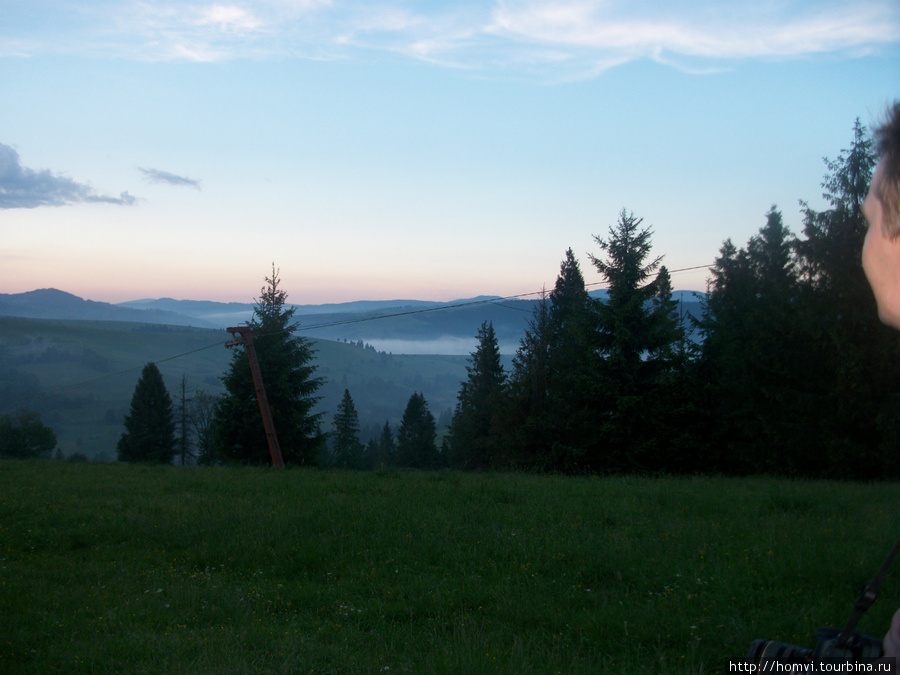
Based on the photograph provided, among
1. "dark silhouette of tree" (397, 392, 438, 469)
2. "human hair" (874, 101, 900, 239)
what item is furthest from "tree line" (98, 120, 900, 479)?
"dark silhouette of tree" (397, 392, 438, 469)

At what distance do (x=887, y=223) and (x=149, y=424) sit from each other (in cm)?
Answer: 6035

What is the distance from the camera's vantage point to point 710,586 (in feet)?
18.1

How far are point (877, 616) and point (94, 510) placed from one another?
11.1 metres

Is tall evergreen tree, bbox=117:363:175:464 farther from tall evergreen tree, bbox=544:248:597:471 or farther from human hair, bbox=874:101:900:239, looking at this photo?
human hair, bbox=874:101:900:239

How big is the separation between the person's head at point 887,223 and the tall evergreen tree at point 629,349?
23.2 meters

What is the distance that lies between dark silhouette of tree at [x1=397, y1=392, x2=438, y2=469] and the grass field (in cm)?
4716

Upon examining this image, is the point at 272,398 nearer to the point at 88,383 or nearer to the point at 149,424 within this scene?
the point at 149,424

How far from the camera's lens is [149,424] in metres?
53.1

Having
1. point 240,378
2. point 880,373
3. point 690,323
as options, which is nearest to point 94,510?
point 240,378

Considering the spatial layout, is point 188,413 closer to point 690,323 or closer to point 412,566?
point 690,323

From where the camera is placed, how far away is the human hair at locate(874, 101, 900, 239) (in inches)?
47.4

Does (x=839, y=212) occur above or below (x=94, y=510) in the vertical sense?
above

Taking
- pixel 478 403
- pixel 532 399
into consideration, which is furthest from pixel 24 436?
pixel 532 399

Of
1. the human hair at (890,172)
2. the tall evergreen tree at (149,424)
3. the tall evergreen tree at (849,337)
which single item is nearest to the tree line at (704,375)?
the tall evergreen tree at (849,337)
